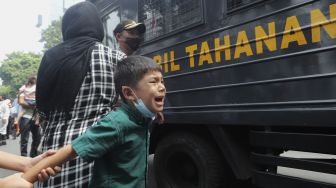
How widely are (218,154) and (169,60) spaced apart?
0.92 meters

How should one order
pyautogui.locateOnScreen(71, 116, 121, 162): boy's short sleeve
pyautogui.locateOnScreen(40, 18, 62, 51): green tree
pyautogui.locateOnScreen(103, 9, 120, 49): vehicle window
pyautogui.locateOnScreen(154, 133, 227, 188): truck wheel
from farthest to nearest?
pyautogui.locateOnScreen(40, 18, 62, 51): green tree, pyautogui.locateOnScreen(103, 9, 120, 49): vehicle window, pyautogui.locateOnScreen(154, 133, 227, 188): truck wheel, pyautogui.locateOnScreen(71, 116, 121, 162): boy's short sleeve

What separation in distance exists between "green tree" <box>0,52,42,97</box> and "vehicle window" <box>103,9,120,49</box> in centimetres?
5624

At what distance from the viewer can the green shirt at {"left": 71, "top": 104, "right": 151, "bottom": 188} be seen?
1.37 m

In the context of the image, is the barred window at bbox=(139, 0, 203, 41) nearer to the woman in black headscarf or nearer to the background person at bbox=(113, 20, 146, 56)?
the background person at bbox=(113, 20, 146, 56)

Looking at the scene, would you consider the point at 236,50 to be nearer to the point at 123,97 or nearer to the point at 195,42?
the point at 195,42

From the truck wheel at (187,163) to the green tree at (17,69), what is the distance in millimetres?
57542

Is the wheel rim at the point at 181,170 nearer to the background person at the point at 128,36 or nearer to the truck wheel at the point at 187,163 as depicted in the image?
the truck wheel at the point at 187,163

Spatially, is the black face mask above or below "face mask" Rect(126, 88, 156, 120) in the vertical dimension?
above

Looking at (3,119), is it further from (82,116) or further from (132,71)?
(132,71)

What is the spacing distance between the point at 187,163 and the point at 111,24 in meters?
1.93

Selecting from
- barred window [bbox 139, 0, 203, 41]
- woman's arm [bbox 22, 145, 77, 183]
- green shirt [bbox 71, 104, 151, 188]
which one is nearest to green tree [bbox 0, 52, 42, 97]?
barred window [bbox 139, 0, 203, 41]

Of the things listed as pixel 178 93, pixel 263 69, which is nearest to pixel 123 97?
pixel 263 69

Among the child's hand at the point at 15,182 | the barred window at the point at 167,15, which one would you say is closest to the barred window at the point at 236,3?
the barred window at the point at 167,15

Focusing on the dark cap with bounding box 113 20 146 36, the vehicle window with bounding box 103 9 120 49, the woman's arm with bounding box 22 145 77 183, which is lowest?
the woman's arm with bounding box 22 145 77 183
